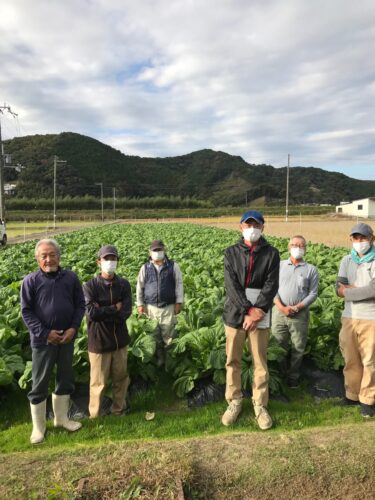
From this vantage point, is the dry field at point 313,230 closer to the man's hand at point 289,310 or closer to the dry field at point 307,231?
the dry field at point 307,231

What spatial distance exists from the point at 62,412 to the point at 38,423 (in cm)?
28

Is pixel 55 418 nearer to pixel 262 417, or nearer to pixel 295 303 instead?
pixel 262 417

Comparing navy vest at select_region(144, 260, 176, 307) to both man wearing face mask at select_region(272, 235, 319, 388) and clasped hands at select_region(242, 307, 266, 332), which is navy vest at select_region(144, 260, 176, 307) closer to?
man wearing face mask at select_region(272, 235, 319, 388)

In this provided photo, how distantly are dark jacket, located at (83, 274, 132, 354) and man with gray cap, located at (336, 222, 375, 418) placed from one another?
2.60 m

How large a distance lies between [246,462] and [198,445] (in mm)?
486

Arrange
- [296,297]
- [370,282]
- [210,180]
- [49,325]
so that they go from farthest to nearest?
[210,180] < [296,297] < [370,282] < [49,325]

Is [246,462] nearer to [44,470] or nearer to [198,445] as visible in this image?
[198,445]

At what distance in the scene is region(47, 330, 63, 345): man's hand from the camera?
412cm

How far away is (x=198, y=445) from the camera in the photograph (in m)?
3.85

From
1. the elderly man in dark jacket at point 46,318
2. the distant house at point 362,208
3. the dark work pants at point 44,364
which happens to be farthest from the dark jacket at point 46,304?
the distant house at point 362,208

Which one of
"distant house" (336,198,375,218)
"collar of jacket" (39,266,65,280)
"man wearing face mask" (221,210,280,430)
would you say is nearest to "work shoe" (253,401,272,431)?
"man wearing face mask" (221,210,280,430)

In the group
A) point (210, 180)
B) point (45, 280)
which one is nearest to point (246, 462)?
point (45, 280)

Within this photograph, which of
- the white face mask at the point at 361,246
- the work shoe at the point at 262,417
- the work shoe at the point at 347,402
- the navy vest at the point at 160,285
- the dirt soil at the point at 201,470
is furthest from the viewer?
the navy vest at the point at 160,285

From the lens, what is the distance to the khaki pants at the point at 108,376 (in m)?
4.57
